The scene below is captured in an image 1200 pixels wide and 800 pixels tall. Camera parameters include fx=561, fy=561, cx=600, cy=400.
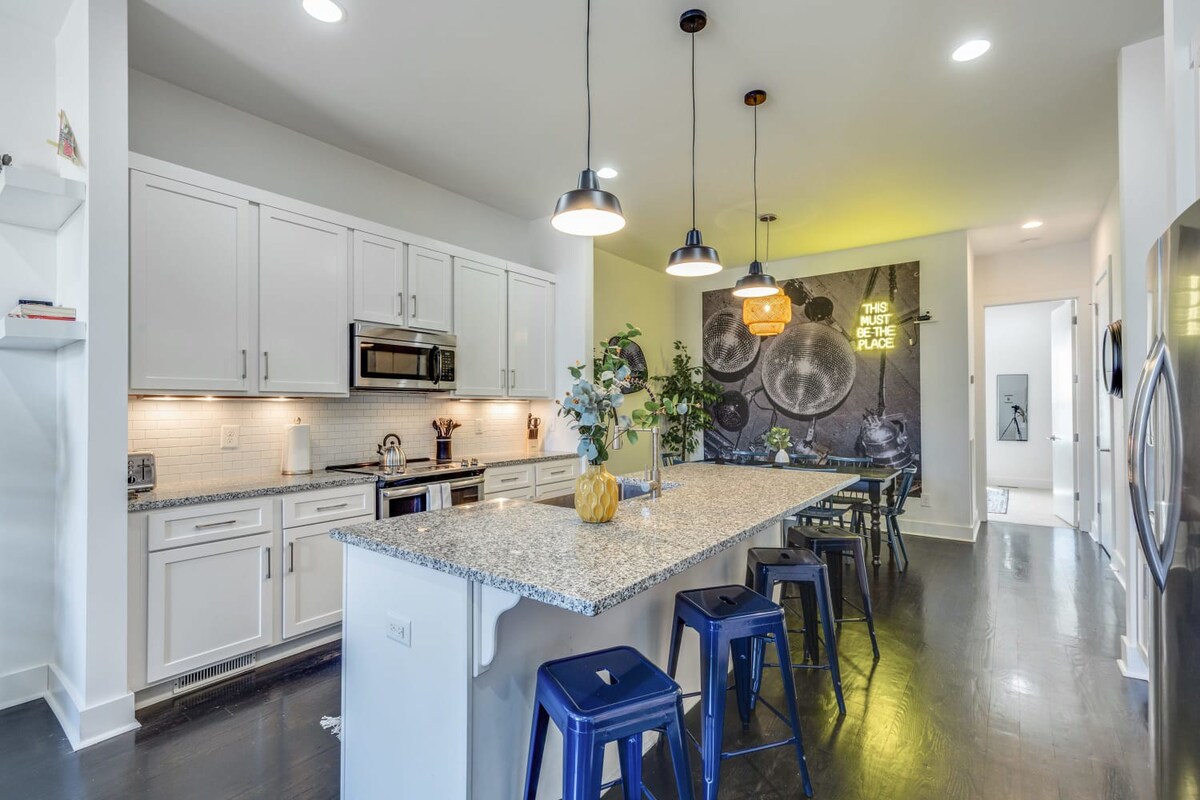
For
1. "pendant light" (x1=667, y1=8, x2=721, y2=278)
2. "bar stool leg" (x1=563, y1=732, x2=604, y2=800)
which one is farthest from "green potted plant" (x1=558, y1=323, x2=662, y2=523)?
"pendant light" (x1=667, y1=8, x2=721, y2=278)

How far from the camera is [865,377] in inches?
221

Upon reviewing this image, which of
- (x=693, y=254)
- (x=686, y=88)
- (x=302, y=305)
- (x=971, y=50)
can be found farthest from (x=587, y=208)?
(x=971, y=50)

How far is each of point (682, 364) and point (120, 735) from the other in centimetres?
551

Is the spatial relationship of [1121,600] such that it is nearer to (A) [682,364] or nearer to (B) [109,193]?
(A) [682,364]

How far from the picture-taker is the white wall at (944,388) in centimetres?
514

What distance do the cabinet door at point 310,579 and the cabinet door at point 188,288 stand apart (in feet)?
2.68

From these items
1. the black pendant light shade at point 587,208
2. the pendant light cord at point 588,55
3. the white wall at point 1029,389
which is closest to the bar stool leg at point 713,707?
the black pendant light shade at point 587,208

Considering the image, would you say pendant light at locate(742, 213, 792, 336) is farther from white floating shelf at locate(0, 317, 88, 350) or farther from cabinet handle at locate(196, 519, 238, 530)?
white floating shelf at locate(0, 317, 88, 350)

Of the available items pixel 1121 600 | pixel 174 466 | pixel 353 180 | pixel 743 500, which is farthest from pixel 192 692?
pixel 1121 600

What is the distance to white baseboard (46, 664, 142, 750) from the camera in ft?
6.83

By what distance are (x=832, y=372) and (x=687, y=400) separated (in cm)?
152

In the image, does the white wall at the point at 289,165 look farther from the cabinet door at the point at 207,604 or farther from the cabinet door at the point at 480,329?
the cabinet door at the point at 207,604

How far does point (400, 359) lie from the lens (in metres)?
3.49

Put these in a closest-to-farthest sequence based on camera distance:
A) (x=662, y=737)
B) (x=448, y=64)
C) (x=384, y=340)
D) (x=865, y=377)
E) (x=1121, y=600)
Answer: (x=662, y=737), (x=448, y=64), (x=384, y=340), (x=1121, y=600), (x=865, y=377)
